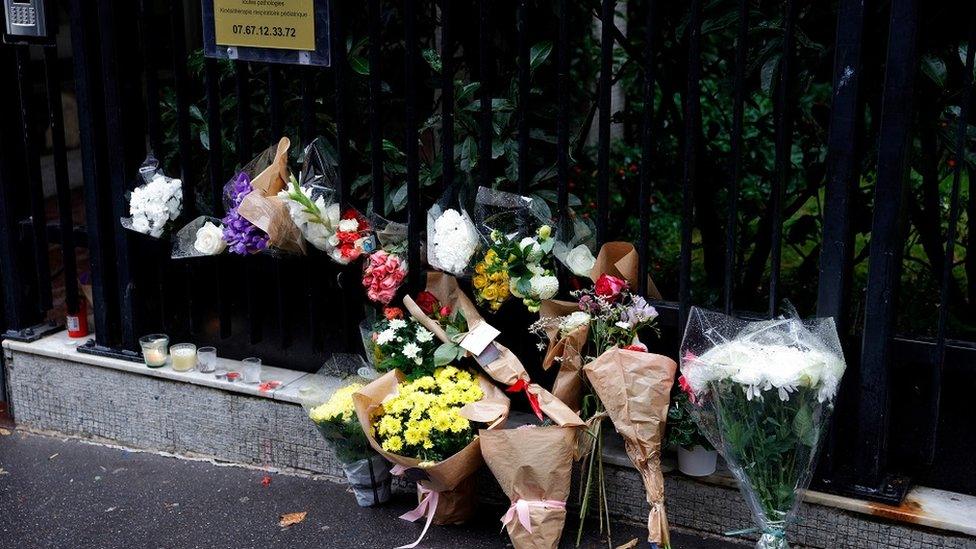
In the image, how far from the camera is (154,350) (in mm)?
4457

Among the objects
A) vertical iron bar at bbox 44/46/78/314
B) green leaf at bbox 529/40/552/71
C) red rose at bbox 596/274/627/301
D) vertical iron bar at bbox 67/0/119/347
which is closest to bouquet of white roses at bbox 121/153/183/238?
vertical iron bar at bbox 67/0/119/347

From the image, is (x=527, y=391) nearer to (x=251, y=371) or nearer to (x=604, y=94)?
(x=604, y=94)

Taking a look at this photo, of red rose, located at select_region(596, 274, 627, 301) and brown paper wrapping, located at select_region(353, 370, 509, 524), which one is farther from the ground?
red rose, located at select_region(596, 274, 627, 301)

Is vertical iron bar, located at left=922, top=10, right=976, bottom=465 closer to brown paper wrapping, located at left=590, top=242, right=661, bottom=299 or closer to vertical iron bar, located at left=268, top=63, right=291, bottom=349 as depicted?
brown paper wrapping, located at left=590, top=242, right=661, bottom=299

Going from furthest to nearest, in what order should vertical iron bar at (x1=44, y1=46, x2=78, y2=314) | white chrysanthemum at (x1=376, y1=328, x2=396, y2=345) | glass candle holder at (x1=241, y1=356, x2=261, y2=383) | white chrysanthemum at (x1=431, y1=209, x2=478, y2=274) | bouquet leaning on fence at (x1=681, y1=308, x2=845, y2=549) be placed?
vertical iron bar at (x1=44, y1=46, x2=78, y2=314), glass candle holder at (x1=241, y1=356, x2=261, y2=383), white chrysanthemum at (x1=376, y1=328, x2=396, y2=345), white chrysanthemum at (x1=431, y1=209, x2=478, y2=274), bouquet leaning on fence at (x1=681, y1=308, x2=845, y2=549)

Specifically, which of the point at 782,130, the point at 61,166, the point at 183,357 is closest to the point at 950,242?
the point at 782,130

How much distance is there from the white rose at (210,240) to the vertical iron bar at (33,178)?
0.94 m

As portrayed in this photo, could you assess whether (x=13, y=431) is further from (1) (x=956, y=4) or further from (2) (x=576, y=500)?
(1) (x=956, y=4)

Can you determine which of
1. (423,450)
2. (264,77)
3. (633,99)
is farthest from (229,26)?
(633,99)

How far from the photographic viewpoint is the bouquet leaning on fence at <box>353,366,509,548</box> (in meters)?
3.54

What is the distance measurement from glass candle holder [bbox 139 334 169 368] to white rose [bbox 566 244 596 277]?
6.21 ft

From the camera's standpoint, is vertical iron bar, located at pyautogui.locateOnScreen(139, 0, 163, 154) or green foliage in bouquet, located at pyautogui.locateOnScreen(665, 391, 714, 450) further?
vertical iron bar, located at pyautogui.locateOnScreen(139, 0, 163, 154)

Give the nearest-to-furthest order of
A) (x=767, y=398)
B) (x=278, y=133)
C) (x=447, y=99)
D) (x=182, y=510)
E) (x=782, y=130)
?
1. (x=767, y=398)
2. (x=782, y=130)
3. (x=447, y=99)
4. (x=182, y=510)
5. (x=278, y=133)

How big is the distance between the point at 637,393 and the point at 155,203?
85.3 inches
